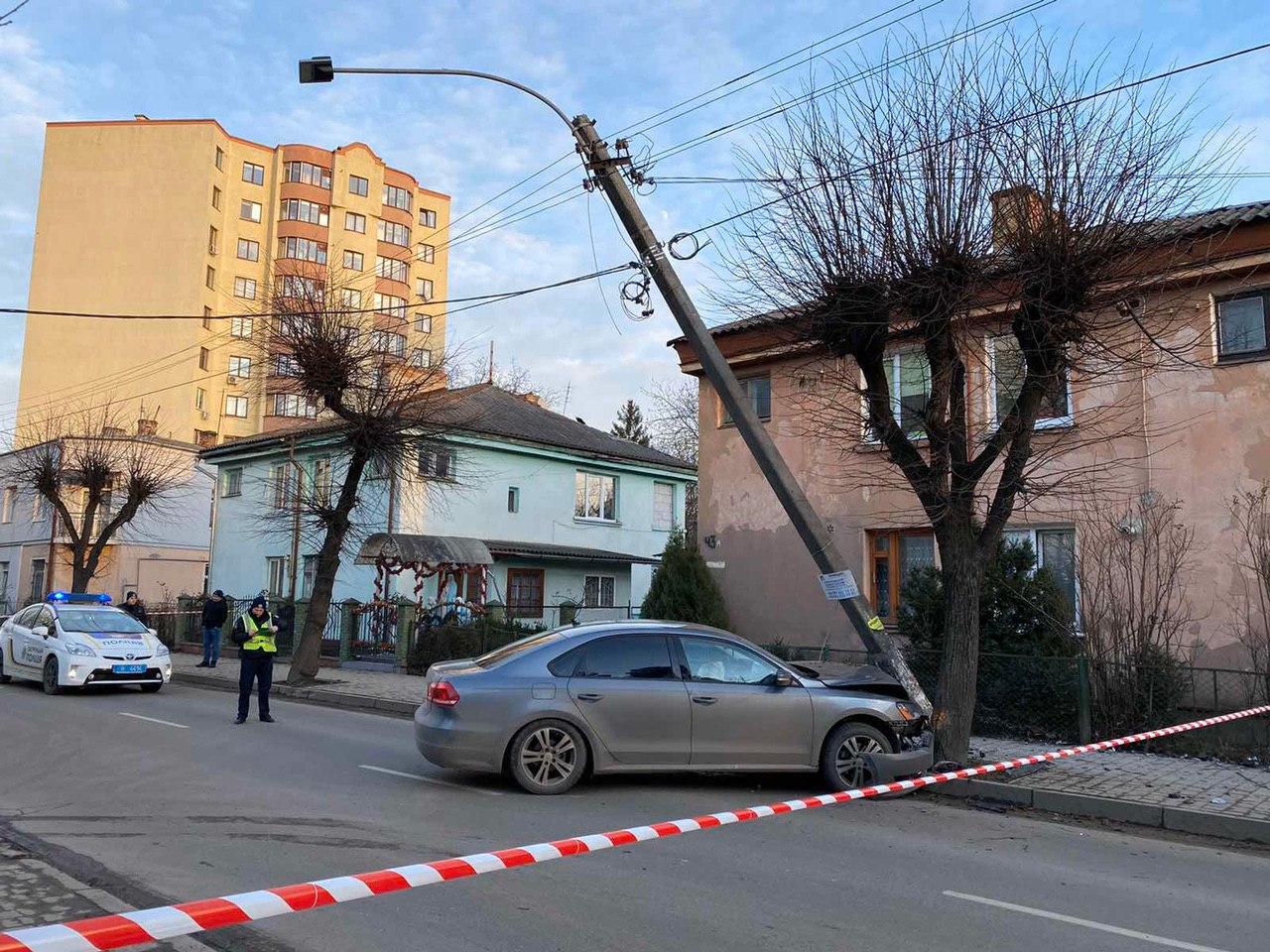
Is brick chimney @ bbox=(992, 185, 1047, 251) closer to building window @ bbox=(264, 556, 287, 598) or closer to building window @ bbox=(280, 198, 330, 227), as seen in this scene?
building window @ bbox=(264, 556, 287, 598)

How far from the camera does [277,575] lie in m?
32.3

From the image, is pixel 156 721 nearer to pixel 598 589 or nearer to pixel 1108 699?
pixel 1108 699

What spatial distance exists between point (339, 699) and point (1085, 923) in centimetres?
1368

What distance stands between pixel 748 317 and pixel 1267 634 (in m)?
7.41

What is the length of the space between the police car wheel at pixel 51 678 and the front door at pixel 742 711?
40.8 ft

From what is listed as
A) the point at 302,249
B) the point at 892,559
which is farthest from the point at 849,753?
the point at 302,249

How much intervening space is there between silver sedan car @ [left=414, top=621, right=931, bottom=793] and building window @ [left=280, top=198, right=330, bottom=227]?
5760 cm

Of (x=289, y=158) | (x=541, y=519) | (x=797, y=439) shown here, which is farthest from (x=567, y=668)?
(x=289, y=158)

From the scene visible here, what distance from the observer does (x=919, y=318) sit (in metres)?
9.74

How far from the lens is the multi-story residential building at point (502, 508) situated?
2767 centimetres

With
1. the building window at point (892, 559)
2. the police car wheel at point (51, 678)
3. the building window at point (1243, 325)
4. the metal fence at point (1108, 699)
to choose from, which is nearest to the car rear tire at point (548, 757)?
the metal fence at point (1108, 699)

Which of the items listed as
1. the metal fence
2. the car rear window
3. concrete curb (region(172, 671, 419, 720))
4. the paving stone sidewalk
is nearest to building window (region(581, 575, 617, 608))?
concrete curb (region(172, 671, 419, 720))

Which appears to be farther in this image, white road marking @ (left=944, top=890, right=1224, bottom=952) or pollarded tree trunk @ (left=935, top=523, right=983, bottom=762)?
pollarded tree trunk @ (left=935, top=523, right=983, bottom=762)

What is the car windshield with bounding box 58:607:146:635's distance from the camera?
690 inches
